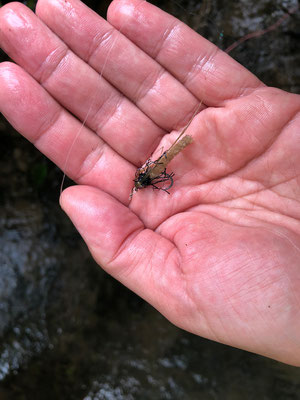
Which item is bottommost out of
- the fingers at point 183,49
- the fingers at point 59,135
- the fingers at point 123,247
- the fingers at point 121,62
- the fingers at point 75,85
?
the fingers at point 123,247

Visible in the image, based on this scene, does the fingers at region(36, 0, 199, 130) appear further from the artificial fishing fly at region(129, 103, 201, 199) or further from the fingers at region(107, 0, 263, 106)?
the artificial fishing fly at region(129, 103, 201, 199)

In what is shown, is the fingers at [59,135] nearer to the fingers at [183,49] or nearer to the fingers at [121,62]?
the fingers at [121,62]

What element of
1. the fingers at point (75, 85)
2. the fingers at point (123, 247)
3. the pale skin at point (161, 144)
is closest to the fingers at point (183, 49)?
the pale skin at point (161, 144)

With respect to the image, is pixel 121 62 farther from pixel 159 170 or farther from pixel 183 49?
pixel 159 170

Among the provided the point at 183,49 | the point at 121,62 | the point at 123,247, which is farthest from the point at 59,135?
the point at 183,49

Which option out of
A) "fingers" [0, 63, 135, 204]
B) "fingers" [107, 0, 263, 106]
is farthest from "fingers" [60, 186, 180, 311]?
"fingers" [107, 0, 263, 106]

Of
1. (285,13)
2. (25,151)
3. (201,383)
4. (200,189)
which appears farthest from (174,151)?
(201,383)
